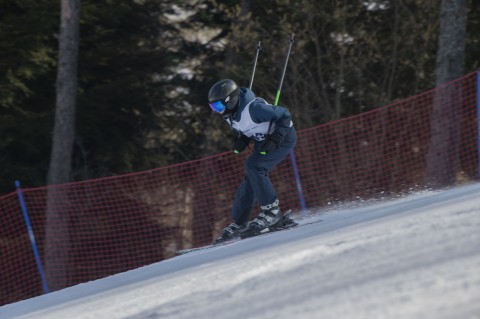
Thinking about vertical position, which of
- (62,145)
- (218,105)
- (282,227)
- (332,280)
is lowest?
(332,280)

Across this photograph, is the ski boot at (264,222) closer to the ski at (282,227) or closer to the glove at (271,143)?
the ski at (282,227)

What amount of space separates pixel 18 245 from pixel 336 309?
338 inches

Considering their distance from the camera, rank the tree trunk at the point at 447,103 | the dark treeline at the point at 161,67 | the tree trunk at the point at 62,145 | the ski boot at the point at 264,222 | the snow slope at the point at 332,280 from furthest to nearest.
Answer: the dark treeline at the point at 161,67 → the tree trunk at the point at 62,145 → the tree trunk at the point at 447,103 → the ski boot at the point at 264,222 → the snow slope at the point at 332,280

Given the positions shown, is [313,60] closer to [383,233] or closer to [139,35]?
[139,35]

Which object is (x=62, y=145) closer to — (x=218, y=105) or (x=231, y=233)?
(x=231, y=233)

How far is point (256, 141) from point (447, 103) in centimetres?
399

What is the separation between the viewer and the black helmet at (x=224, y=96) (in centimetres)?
729

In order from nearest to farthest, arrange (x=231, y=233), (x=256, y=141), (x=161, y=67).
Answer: (x=256, y=141)
(x=231, y=233)
(x=161, y=67)

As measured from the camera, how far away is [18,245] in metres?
11.4

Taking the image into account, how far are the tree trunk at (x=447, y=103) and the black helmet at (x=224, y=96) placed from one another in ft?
13.9

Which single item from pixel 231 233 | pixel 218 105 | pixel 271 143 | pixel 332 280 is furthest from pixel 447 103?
pixel 332 280

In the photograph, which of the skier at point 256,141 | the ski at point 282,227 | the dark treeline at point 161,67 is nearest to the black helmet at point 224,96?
the skier at point 256,141

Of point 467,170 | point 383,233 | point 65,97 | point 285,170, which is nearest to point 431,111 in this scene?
point 467,170

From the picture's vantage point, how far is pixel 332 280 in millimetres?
4227
